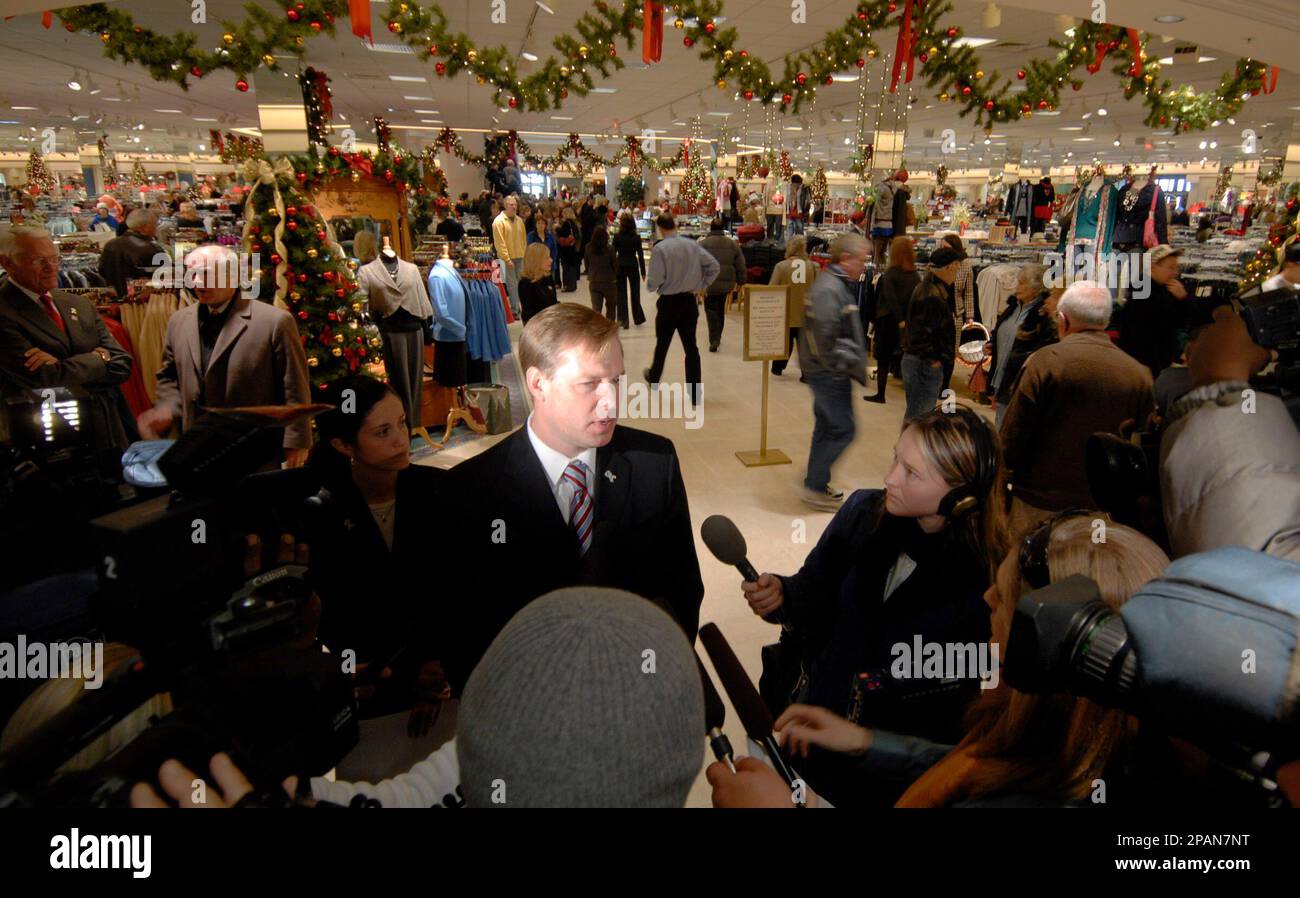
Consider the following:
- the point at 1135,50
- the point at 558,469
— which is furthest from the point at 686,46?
the point at 558,469

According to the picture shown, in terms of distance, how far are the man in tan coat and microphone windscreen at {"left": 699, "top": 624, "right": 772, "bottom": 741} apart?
2220 mm

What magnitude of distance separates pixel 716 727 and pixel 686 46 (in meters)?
7.44

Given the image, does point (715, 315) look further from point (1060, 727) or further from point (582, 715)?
point (582, 715)

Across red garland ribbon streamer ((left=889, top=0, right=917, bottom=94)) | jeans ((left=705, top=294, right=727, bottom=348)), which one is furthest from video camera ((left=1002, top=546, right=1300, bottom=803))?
jeans ((left=705, top=294, right=727, bottom=348))

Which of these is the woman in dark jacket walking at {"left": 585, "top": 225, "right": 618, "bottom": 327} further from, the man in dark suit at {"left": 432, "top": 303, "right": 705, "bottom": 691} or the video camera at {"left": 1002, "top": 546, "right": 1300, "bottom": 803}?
the video camera at {"left": 1002, "top": 546, "right": 1300, "bottom": 803}

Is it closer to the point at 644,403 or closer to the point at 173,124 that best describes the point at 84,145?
the point at 173,124

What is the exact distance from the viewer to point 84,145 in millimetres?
24984

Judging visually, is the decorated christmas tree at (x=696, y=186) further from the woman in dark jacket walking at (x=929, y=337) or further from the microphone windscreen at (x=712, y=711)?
the microphone windscreen at (x=712, y=711)

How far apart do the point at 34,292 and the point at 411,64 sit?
8715mm

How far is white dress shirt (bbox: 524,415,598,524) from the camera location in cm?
169

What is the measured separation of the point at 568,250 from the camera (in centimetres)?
1336

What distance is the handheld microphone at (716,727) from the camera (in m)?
0.84

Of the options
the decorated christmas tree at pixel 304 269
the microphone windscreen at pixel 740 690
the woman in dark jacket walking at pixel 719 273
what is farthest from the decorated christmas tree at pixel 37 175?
the microphone windscreen at pixel 740 690

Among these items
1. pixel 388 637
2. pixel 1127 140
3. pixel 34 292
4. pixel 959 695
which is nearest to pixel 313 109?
pixel 34 292
